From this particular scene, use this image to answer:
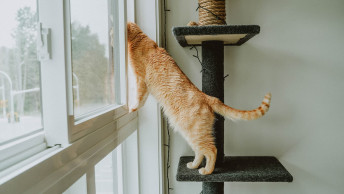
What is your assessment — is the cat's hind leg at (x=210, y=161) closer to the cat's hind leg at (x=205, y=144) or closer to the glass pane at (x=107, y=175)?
the cat's hind leg at (x=205, y=144)

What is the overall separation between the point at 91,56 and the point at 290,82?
1149mm

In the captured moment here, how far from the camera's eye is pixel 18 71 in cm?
68

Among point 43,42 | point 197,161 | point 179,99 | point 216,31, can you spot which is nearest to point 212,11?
point 216,31

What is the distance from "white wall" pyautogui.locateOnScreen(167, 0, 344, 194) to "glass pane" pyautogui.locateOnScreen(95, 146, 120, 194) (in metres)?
0.68

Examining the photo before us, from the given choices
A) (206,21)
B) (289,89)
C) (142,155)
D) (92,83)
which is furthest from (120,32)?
(289,89)

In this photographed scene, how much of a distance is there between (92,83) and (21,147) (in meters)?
0.50

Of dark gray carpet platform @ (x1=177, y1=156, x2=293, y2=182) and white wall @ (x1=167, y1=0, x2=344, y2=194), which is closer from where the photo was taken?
dark gray carpet platform @ (x1=177, y1=156, x2=293, y2=182)

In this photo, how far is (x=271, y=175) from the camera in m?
1.25

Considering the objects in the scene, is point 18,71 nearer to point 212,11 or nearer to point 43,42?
point 43,42

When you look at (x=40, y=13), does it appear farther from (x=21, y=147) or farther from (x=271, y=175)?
(x=271, y=175)

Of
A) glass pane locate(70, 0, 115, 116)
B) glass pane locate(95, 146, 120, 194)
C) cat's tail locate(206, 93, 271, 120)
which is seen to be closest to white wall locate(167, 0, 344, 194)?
cat's tail locate(206, 93, 271, 120)

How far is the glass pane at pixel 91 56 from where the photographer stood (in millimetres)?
959

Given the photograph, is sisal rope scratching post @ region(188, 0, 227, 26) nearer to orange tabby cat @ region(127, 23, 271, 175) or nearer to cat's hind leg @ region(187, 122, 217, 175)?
orange tabby cat @ region(127, 23, 271, 175)

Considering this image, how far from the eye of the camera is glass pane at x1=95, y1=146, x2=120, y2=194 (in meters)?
1.19
